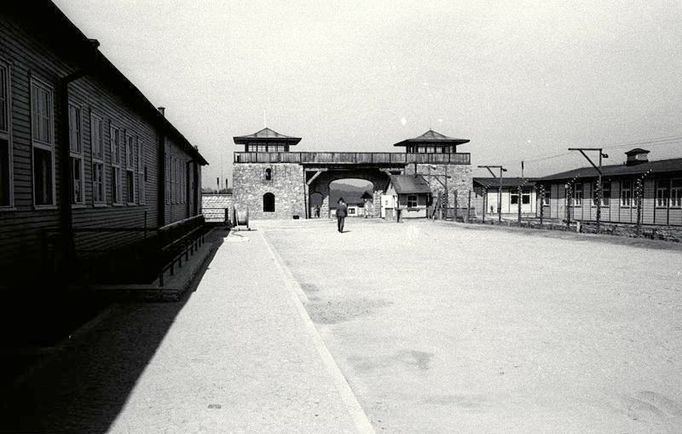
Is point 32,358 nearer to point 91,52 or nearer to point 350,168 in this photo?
point 91,52

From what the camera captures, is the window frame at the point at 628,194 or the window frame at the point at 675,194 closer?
the window frame at the point at 675,194

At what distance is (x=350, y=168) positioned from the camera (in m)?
46.2

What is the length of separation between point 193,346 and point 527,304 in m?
4.79

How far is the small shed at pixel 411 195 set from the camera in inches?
1699

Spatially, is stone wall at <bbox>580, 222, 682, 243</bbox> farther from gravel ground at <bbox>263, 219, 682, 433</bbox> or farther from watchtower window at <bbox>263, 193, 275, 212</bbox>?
watchtower window at <bbox>263, 193, 275, 212</bbox>

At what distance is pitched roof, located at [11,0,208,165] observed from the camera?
23.9 feet

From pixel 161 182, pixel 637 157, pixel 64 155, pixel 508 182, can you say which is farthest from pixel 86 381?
pixel 508 182

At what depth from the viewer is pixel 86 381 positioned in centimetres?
434

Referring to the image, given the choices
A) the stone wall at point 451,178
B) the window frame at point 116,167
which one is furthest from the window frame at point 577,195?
the window frame at point 116,167

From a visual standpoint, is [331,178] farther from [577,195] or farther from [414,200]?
[577,195]

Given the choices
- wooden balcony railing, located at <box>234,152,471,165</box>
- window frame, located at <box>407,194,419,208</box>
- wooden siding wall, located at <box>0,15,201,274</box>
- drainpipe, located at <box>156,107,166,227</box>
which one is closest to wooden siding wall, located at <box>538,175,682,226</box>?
window frame, located at <box>407,194,419,208</box>

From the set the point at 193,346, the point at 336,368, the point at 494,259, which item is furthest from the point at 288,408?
the point at 494,259

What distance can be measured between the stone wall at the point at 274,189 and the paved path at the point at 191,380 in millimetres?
38716

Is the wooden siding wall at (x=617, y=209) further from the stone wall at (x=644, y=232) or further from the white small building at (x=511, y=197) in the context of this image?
the white small building at (x=511, y=197)
